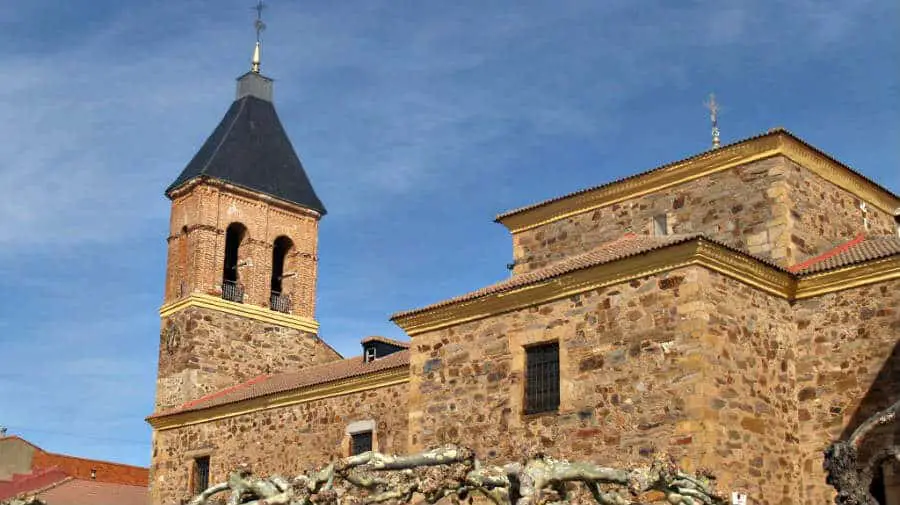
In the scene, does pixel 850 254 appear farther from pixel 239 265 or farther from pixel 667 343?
pixel 239 265

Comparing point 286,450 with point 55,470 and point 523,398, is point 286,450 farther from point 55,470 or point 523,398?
point 55,470

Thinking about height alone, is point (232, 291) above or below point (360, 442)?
above

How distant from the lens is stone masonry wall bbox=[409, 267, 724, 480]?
14086 mm

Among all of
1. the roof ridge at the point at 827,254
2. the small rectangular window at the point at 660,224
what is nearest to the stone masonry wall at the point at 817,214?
the roof ridge at the point at 827,254

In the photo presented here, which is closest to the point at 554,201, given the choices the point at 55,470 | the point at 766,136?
the point at 766,136

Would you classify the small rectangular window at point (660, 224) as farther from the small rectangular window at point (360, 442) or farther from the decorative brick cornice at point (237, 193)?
the decorative brick cornice at point (237, 193)

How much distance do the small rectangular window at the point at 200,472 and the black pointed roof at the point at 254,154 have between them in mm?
8193

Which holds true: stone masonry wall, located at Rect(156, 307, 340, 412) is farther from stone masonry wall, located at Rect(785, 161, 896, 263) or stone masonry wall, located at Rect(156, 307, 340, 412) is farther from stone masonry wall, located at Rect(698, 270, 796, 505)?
stone masonry wall, located at Rect(698, 270, 796, 505)

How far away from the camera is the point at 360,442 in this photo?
837 inches

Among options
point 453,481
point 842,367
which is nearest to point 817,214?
point 842,367

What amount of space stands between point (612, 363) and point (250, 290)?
658 inches

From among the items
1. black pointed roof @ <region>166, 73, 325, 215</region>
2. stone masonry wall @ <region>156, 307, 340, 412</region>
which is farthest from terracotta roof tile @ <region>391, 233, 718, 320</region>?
black pointed roof @ <region>166, 73, 325, 215</region>

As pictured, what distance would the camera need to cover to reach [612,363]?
14.8 m

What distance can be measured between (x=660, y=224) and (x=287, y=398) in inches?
349
